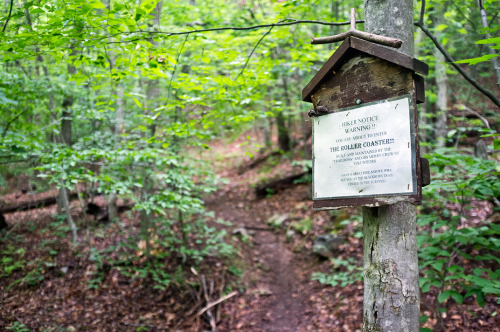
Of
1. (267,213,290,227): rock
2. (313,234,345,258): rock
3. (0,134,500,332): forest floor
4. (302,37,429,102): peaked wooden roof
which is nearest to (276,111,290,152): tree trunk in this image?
(267,213,290,227): rock

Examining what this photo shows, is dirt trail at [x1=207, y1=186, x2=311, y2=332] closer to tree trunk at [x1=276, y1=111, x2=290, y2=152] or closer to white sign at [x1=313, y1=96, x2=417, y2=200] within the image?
tree trunk at [x1=276, y1=111, x2=290, y2=152]

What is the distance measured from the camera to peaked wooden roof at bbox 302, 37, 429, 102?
5.85 ft

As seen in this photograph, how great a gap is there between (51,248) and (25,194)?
7105mm

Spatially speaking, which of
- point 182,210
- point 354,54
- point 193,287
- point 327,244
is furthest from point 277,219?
point 354,54

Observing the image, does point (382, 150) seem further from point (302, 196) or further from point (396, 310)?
point (302, 196)

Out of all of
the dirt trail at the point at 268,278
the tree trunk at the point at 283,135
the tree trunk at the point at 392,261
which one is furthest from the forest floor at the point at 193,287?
the tree trunk at the point at 283,135

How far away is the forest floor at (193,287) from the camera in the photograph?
5.72 meters

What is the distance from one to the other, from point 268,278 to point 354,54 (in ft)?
20.9

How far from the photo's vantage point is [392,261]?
74.2 inches

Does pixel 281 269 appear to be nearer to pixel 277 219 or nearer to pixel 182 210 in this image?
pixel 277 219

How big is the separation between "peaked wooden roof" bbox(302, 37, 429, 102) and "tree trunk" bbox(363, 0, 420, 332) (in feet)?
0.86

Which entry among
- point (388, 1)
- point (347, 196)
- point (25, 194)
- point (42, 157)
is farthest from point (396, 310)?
point (25, 194)

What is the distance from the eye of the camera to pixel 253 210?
11.4m

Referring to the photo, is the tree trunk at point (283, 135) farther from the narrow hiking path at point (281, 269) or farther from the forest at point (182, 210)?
the forest at point (182, 210)
